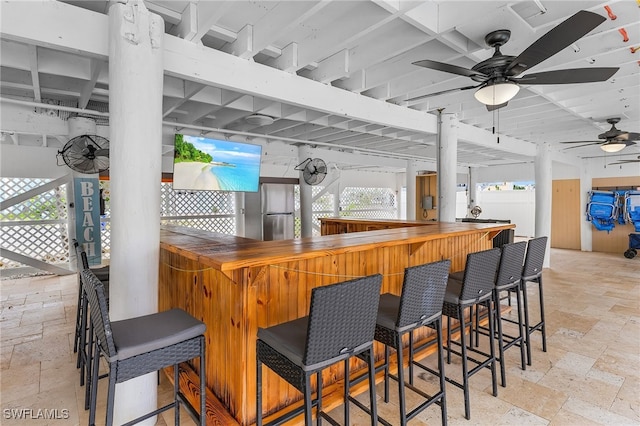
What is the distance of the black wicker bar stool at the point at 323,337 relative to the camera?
1.38 m

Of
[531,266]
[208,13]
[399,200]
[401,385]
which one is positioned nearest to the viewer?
[401,385]

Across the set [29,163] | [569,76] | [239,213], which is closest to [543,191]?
[569,76]

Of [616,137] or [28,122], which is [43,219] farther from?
[616,137]

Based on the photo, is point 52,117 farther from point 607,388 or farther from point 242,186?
point 607,388

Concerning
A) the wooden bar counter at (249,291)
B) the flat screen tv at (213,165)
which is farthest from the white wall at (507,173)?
the wooden bar counter at (249,291)

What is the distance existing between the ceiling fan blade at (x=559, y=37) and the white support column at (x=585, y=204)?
879 centimetres

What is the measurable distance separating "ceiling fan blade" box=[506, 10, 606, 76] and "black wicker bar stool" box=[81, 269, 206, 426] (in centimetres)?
244

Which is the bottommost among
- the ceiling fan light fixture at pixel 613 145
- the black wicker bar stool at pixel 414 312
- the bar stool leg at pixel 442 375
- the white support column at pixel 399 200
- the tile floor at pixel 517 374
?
the tile floor at pixel 517 374

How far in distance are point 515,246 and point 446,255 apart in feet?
2.39

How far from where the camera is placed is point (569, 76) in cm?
235

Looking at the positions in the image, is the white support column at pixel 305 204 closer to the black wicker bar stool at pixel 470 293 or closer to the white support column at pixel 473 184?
the black wicker bar stool at pixel 470 293

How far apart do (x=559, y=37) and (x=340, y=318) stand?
197 centimetres

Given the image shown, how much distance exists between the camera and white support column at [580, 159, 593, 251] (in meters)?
8.90

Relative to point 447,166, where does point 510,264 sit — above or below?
below
